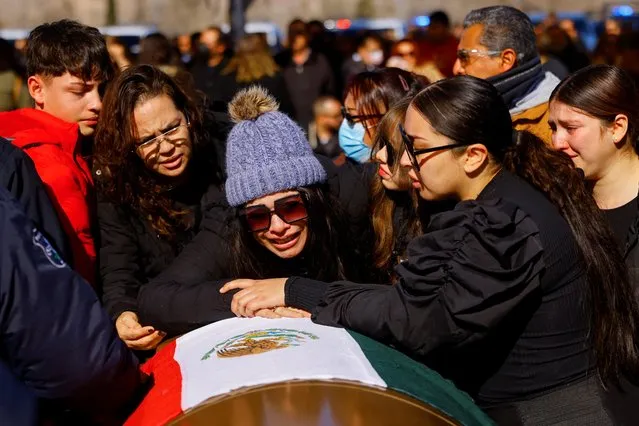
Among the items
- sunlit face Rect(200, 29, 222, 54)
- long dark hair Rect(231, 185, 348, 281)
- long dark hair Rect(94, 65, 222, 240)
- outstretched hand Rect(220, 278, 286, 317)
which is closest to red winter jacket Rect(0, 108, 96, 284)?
long dark hair Rect(94, 65, 222, 240)

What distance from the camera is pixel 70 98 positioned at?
4.02 metres

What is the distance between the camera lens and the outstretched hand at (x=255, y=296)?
3.09 m

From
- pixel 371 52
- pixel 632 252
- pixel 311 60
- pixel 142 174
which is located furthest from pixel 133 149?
pixel 371 52

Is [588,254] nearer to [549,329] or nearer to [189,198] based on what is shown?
[549,329]

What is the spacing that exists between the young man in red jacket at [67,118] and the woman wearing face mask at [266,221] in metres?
0.43

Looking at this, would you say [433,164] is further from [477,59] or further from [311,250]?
[477,59]

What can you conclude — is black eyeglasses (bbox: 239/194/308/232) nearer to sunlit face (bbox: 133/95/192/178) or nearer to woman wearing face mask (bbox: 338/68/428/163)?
sunlit face (bbox: 133/95/192/178)

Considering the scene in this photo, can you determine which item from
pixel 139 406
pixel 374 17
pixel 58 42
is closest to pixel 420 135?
pixel 139 406

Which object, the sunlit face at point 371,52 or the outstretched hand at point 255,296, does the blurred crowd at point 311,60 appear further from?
the outstretched hand at point 255,296

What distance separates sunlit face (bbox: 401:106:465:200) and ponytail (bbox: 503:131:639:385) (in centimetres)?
17

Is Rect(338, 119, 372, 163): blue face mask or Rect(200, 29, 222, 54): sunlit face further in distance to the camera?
Rect(200, 29, 222, 54): sunlit face

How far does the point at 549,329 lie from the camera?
2.79 m

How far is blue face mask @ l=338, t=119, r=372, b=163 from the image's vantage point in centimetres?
457

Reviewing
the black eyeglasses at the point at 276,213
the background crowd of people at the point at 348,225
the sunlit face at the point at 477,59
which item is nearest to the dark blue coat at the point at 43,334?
the background crowd of people at the point at 348,225
